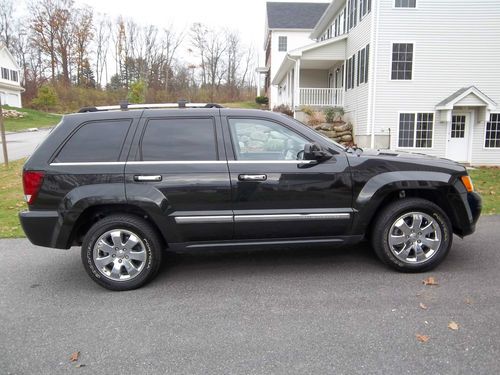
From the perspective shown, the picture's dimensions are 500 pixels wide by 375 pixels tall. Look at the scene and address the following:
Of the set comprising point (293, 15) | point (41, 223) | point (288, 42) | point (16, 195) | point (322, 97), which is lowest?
point (16, 195)

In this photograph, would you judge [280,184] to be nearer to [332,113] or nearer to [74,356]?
[74,356]

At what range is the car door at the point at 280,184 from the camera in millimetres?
4273

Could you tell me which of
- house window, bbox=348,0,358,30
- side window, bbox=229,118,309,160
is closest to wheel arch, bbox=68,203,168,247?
side window, bbox=229,118,309,160

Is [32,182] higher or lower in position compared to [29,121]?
lower

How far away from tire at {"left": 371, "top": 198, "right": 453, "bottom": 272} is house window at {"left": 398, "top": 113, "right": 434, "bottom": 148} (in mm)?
13030

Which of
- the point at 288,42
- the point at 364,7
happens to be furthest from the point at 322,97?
the point at 288,42

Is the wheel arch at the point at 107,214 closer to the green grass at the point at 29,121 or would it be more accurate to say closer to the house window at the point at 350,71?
the house window at the point at 350,71

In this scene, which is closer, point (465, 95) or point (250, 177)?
point (250, 177)

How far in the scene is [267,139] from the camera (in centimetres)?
446

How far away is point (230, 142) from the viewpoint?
4.36 meters

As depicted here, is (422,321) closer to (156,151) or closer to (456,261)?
(456,261)

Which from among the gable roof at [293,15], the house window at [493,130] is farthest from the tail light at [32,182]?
the gable roof at [293,15]

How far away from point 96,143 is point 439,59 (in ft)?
51.6

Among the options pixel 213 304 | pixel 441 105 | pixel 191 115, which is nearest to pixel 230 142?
pixel 191 115
